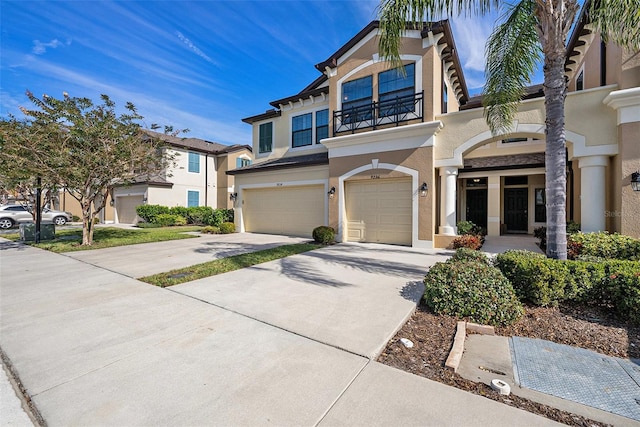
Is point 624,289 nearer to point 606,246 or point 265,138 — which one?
point 606,246

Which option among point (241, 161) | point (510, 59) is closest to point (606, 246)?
point (510, 59)

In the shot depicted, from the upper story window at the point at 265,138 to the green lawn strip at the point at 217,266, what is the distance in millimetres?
8999

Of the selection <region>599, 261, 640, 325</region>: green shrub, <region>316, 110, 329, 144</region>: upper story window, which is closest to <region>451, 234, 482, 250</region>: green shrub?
<region>599, 261, 640, 325</region>: green shrub

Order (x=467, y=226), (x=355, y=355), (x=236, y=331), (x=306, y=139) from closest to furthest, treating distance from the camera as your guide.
A: 1. (x=355, y=355)
2. (x=236, y=331)
3. (x=467, y=226)
4. (x=306, y=139)

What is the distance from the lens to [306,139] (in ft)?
51.0

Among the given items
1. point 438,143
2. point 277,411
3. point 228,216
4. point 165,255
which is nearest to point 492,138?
point 438,143

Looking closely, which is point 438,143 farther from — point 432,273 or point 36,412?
point 36,412

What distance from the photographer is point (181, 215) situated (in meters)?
22.0

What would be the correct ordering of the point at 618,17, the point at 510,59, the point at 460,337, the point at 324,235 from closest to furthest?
the point at 460,337, the point at 618,17, the point at 510,59, the point at 324,235

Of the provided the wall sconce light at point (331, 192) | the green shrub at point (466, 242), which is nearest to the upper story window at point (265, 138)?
the wall sconce light at point (331, 192)

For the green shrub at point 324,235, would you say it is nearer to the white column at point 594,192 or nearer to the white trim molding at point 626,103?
the white column at point 594,192

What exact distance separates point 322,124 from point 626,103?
11.1m

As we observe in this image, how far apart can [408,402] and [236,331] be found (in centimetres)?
229

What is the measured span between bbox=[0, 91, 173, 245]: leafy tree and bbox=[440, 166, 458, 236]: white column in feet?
39.2
